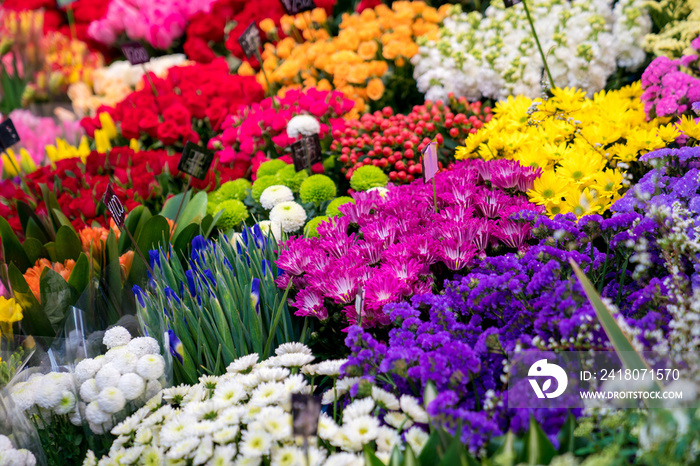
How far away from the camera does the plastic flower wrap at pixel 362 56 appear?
301 cm

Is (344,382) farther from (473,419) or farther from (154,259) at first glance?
(154,259)

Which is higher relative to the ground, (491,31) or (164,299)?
(491,31)

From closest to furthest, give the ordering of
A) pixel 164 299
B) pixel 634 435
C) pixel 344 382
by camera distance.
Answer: pixel 634 435
pixel 344 382
pixel 164 299

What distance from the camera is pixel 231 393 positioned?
114cm

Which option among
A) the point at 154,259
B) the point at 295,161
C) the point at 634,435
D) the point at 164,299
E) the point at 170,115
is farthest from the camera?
the point at 170,115

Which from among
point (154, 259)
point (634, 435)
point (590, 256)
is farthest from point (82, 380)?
point (590, 256)

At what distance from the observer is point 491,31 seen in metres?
2.94

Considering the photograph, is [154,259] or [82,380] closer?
[82,380]

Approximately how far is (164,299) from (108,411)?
37cm

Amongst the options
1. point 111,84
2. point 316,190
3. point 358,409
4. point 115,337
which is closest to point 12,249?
point 115,337

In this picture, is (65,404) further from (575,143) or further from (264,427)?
(575,143)

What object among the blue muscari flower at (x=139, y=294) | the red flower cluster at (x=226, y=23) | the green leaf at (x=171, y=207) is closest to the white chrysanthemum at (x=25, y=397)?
the blue muscari flower at (x=139, y=294)

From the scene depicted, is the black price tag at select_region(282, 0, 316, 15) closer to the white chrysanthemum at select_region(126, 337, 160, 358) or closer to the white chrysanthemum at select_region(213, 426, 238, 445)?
the white chrysanthemum at select_region(126, 337, 160, 358)

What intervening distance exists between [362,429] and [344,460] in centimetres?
7
